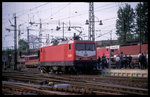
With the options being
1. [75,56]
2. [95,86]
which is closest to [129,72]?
[75,56]

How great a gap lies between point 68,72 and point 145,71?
29.3ft

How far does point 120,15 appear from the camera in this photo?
54.7 metres

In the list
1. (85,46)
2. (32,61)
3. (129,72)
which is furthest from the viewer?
(32,61)

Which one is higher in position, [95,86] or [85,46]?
[85,46]

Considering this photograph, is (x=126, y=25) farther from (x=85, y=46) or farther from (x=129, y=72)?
(x=129, y=72)

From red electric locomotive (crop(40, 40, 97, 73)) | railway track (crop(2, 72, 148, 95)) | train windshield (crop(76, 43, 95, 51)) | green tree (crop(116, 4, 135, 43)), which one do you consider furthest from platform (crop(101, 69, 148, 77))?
green tree (crop(116, 4, 135, 43))

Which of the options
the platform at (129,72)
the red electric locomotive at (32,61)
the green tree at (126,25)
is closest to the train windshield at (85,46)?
the platform at (129,72)

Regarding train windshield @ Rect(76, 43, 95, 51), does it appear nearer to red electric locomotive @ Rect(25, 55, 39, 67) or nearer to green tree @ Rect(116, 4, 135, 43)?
red electric locomotive @ Rect(25, 55, 39, 67)

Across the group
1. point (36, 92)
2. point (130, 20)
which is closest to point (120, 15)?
point (130, 20)

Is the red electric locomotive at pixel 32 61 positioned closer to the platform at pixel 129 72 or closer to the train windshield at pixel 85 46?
the train windshield at pixel 85 46

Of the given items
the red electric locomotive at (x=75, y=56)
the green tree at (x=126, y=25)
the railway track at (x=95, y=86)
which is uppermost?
the green tree at (x=126, y=25)

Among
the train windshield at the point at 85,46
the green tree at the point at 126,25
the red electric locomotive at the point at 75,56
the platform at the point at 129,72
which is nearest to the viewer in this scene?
the platform at the point at 129,72

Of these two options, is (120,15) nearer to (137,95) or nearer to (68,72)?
(68,72)

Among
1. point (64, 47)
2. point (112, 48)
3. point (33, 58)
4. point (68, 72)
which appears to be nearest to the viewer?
point (64, 47)
